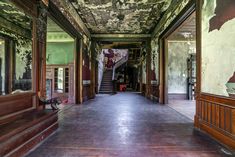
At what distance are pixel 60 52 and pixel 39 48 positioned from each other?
5836 millimetres

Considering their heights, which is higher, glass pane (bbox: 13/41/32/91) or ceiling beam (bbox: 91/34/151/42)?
ceiling beam (bbox: 91/34/151/42)

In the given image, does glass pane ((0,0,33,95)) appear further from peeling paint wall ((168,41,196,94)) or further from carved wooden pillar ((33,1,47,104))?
peeling paint wall ((168,41,196,94))

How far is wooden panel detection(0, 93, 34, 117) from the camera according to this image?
3197 millimetres

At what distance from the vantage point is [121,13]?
792 cm

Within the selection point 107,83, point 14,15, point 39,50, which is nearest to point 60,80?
point 39,50

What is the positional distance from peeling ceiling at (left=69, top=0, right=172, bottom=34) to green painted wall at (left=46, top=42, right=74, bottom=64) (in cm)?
141

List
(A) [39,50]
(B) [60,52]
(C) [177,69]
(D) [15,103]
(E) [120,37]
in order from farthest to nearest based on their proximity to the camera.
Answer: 1. (E) [120,37]
2. (C) [177,69]
3. (B) [60,52]
4. (A) [39,50]
5. (D) [15,103]

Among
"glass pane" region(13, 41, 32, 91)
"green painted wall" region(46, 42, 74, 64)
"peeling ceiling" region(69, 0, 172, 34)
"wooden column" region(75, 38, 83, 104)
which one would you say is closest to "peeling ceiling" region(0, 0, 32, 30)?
"glass pane" region(13, 41, 32, 91)

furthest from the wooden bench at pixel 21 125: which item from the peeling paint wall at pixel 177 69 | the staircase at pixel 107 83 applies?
the staircase at pixel 107 83

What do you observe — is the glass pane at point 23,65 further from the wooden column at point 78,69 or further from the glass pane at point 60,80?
the glass pane at point 60,80

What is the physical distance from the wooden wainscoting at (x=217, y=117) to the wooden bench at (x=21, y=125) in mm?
3034

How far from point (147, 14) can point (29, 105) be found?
5685mm

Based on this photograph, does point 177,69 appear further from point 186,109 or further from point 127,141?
point 127,141

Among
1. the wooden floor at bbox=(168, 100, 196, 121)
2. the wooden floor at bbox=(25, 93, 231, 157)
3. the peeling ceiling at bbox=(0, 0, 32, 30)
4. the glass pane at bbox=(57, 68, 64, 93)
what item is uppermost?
the peeling ceiling at bbox=(0, 0, 32, 30)
